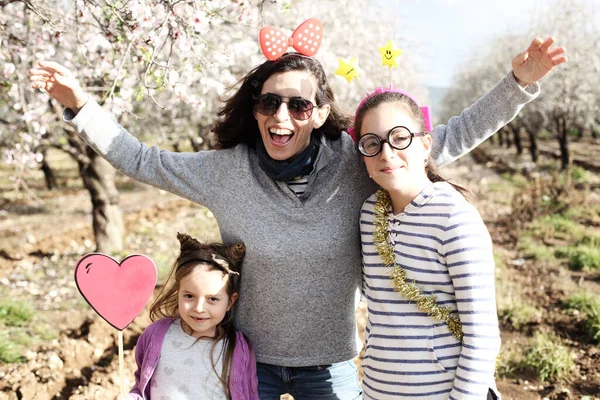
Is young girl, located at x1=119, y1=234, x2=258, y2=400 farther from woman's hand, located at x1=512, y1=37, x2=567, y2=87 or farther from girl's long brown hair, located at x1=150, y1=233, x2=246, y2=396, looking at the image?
woman's hand, located at x1=512, y1=37, x2=567, y2=87

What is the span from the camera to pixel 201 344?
2.10 metres

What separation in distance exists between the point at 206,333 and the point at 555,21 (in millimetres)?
19469

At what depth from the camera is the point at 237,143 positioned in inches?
89.7

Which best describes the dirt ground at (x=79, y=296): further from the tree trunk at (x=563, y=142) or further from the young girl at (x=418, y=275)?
the tree trunk at (x=563, y=142)

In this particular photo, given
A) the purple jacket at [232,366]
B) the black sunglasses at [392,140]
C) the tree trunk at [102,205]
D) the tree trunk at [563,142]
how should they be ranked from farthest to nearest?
1. the tree trunk at [563,142]
2. the tree trunk at [102,205]
3. the purple jacket at [232,366]
4. the black sunglasses at [392,140]

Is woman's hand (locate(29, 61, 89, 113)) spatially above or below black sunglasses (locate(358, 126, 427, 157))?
above

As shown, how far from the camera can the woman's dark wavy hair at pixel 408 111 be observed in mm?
1911

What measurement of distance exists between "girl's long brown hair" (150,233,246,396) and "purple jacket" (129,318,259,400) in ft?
0.08

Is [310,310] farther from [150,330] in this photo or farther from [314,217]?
[150,330]

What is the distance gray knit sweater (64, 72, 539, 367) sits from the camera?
2057mm

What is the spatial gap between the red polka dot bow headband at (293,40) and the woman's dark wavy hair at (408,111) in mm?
370

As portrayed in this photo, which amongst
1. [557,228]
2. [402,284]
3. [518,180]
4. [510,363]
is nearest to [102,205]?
[510,363]

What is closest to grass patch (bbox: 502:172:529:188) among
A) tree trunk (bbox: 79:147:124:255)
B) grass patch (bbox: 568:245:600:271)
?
grass patch (bbox: 568:245:600:271)

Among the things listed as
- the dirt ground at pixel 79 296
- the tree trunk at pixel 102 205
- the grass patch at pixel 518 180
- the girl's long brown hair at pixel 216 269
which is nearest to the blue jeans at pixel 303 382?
the girl's long brown hair at pixel 216 269
